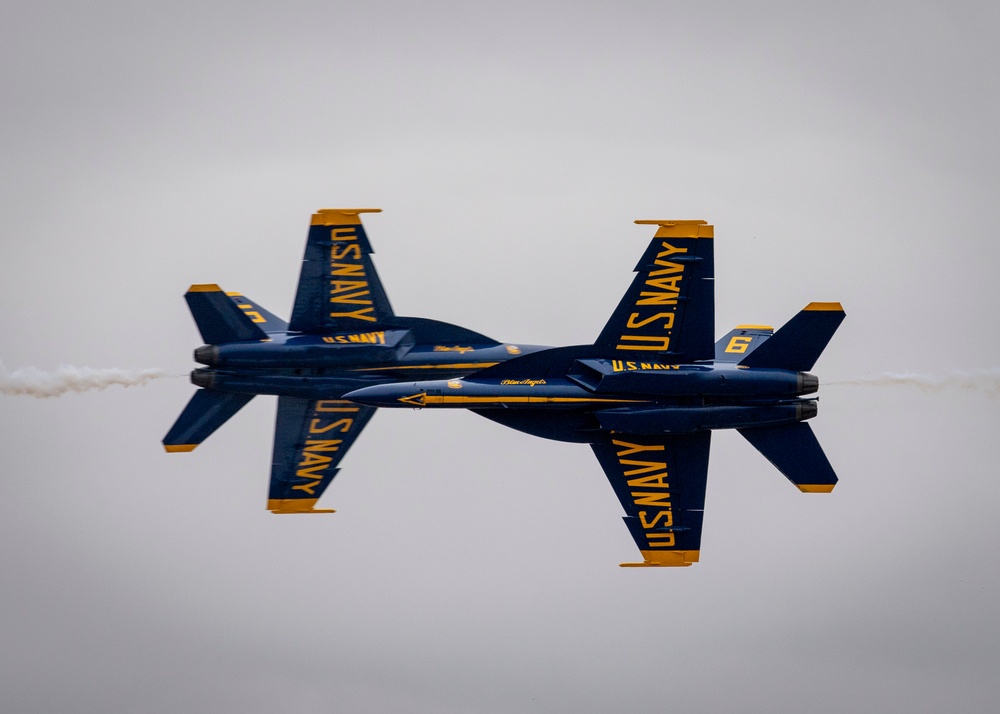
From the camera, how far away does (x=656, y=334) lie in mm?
44469

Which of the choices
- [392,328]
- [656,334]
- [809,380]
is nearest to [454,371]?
[392,328]

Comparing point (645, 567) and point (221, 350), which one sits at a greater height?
point (221, 350)

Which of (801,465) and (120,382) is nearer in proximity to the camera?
(801,465)

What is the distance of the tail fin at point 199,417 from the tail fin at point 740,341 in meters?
11.5

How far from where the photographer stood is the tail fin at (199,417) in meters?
46.8

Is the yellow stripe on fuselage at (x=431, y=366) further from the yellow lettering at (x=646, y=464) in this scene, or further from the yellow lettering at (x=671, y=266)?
the yellow lettering at (x=671, y=266)

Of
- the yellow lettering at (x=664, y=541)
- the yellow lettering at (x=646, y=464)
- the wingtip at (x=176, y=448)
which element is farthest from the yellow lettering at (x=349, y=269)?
the yellow lettering at (x=664, y=541)

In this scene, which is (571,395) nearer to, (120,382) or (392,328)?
(392,328)

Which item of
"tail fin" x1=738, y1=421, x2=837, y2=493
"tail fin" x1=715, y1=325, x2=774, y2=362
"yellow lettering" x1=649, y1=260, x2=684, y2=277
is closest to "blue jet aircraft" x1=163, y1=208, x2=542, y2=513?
"yellow lettering" x1=649, y1=260, x2=684, y2=277

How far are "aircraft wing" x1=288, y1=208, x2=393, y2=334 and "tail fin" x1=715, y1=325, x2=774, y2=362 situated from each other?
8.25m

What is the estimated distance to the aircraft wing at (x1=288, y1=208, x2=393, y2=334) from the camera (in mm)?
46562

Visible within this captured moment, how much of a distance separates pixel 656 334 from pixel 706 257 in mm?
2077

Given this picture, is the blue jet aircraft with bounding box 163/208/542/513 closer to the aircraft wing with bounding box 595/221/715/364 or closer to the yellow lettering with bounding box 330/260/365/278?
the yellow lettering with bounding box 330/260/365/278

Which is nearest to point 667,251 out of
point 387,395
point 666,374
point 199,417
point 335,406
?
point 666,374
